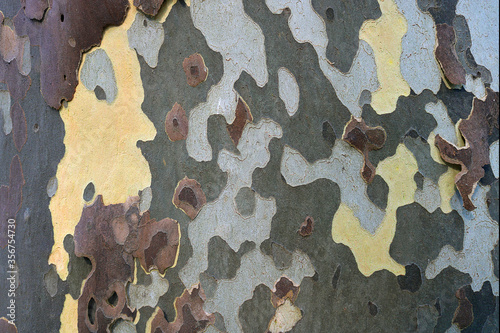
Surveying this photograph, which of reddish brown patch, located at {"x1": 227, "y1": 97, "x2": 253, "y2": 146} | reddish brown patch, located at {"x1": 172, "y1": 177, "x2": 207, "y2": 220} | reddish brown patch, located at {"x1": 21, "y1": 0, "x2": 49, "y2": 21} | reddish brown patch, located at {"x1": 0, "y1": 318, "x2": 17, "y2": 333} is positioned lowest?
reddish brown patch, located at {"x1": 0, "y1": 318, "x2": 17, "y2": 333}

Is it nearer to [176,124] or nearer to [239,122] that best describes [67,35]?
[176,124]

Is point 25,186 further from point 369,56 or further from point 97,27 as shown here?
point 369,56

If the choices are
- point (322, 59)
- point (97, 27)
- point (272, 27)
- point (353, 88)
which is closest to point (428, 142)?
point (353, 88)

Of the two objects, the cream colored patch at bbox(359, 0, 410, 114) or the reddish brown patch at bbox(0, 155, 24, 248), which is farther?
the reddish brown patch at bbox(0, 155, 24, 248)

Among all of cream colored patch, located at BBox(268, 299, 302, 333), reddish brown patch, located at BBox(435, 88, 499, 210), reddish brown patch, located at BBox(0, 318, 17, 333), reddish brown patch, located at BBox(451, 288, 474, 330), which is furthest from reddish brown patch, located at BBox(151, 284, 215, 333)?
reddish brown patch, located at BBox(435, 88, 499, 210)

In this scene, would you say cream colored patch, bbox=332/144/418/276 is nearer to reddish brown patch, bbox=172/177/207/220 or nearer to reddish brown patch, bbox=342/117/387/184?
reddish brown patch, bbox=342/117/387/184

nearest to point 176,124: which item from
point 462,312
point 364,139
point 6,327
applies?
point 364,139
